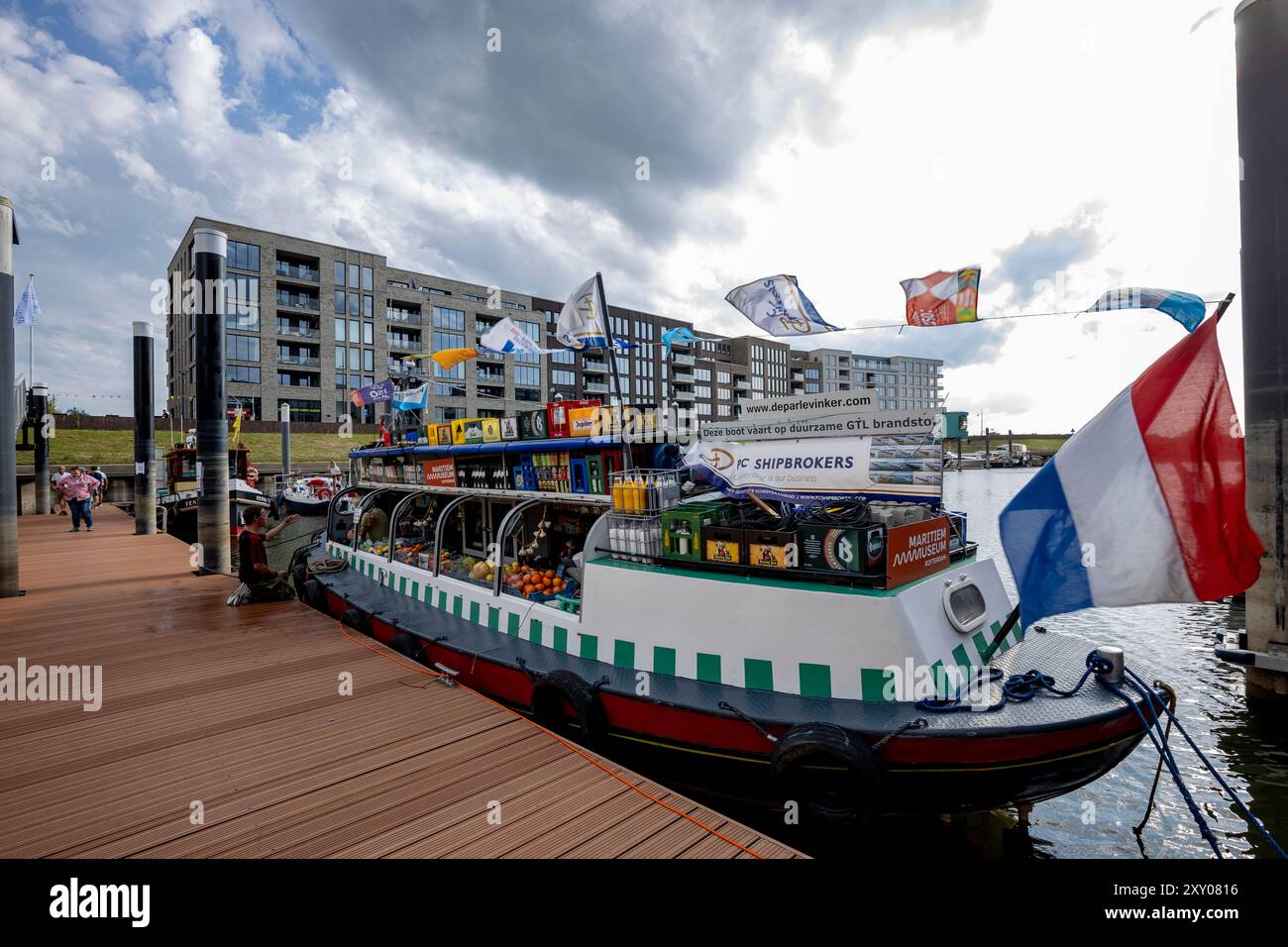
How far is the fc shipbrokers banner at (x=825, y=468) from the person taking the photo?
5.94 m

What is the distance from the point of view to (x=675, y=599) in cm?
592

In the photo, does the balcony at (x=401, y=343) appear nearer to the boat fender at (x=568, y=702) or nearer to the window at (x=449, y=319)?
the window at (x=449, y=319)

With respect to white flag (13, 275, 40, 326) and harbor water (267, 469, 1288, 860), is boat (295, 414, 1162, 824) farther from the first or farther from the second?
white flag (13, 275, 40, 326)

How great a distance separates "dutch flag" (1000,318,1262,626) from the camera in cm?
419

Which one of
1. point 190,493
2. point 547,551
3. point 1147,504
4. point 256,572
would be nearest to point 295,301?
point 190,493

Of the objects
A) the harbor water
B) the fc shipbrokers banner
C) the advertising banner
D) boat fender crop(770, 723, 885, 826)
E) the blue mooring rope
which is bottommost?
the harbor water

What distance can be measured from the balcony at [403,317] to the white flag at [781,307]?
54726 millimetres

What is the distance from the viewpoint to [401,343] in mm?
59031

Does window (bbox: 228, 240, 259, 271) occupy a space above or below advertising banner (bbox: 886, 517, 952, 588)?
above

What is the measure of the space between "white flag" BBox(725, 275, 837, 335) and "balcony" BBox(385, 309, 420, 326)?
5473 cm

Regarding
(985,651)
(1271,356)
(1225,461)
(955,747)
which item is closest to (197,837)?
(955,747)

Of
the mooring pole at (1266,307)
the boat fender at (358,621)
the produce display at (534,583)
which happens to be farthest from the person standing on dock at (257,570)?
the mooring pole at (1266,307)

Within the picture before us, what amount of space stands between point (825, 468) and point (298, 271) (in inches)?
2319

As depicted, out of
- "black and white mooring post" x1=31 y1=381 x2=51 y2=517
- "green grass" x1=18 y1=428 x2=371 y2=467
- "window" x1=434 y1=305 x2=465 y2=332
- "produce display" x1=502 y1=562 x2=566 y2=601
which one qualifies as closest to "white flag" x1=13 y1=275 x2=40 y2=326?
"black and white mooring post" x1=31 y1=381 x2=51 y2=517
